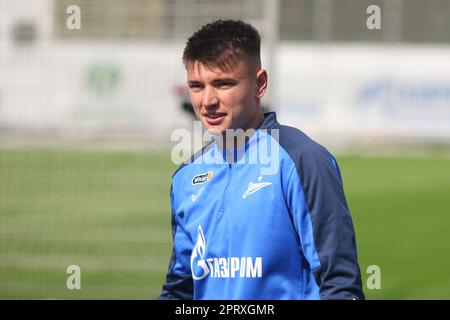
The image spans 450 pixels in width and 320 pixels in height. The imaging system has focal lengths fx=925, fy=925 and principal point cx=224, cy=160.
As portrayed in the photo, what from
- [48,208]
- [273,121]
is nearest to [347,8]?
[48,208]

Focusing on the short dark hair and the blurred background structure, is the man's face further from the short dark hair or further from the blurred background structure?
the blurred background structure

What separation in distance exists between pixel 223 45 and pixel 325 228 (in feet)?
2.21

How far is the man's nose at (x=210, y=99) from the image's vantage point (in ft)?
9.00

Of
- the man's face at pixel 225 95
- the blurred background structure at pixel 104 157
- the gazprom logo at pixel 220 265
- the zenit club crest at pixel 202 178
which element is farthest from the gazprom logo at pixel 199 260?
the blurred background structure at pixel 104 157

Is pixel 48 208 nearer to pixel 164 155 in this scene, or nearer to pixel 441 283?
pixel 164 155

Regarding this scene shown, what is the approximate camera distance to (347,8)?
23859 millimetres

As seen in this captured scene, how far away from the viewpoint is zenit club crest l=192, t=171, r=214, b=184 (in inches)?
117

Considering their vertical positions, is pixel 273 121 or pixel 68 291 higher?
pixel 273 121

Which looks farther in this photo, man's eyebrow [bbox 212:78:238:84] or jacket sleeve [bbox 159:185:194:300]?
jacket sleeve [bbox 159:185:194:300]

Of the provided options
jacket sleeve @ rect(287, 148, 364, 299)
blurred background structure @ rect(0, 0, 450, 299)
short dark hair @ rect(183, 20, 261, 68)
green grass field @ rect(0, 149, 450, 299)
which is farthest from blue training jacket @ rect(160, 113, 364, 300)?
green grass field @ rect(0, 149, 450, 299)

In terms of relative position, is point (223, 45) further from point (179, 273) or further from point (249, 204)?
point (179, 273)

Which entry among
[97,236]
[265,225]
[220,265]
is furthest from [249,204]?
[97,236]

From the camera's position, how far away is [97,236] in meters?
9.20
